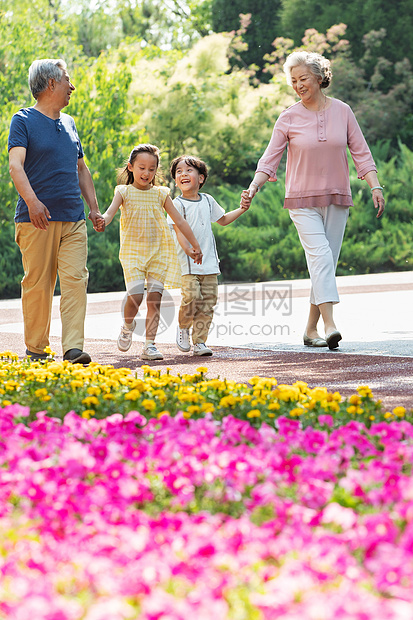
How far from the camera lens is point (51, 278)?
6.41 m

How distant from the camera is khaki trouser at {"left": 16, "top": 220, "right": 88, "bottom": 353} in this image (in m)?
6.30

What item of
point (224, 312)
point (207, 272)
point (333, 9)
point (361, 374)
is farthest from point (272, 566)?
point (333, 9)

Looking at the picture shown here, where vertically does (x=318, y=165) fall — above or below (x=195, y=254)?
above

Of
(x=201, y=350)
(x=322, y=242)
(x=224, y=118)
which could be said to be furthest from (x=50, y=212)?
(x=224, y=118)

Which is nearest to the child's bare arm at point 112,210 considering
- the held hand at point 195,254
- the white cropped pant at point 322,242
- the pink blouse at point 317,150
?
the held hand at point 195,254

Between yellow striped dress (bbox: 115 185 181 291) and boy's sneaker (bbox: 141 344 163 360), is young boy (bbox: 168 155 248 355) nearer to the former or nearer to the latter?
yellow striped dress (bbox: 115 185 181 291)

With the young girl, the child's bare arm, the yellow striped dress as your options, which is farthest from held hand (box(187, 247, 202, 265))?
the child's bare arm

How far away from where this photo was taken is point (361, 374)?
5.69 metres

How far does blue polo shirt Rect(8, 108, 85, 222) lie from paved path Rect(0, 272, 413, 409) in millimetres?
1233

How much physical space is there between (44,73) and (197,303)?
2087 mm

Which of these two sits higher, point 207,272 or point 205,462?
point 207,272

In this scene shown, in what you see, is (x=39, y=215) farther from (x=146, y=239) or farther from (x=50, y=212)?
(x=146, y=239)

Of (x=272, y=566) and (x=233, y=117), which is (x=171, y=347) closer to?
(x=272, y=566)

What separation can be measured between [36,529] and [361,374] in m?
3.60
